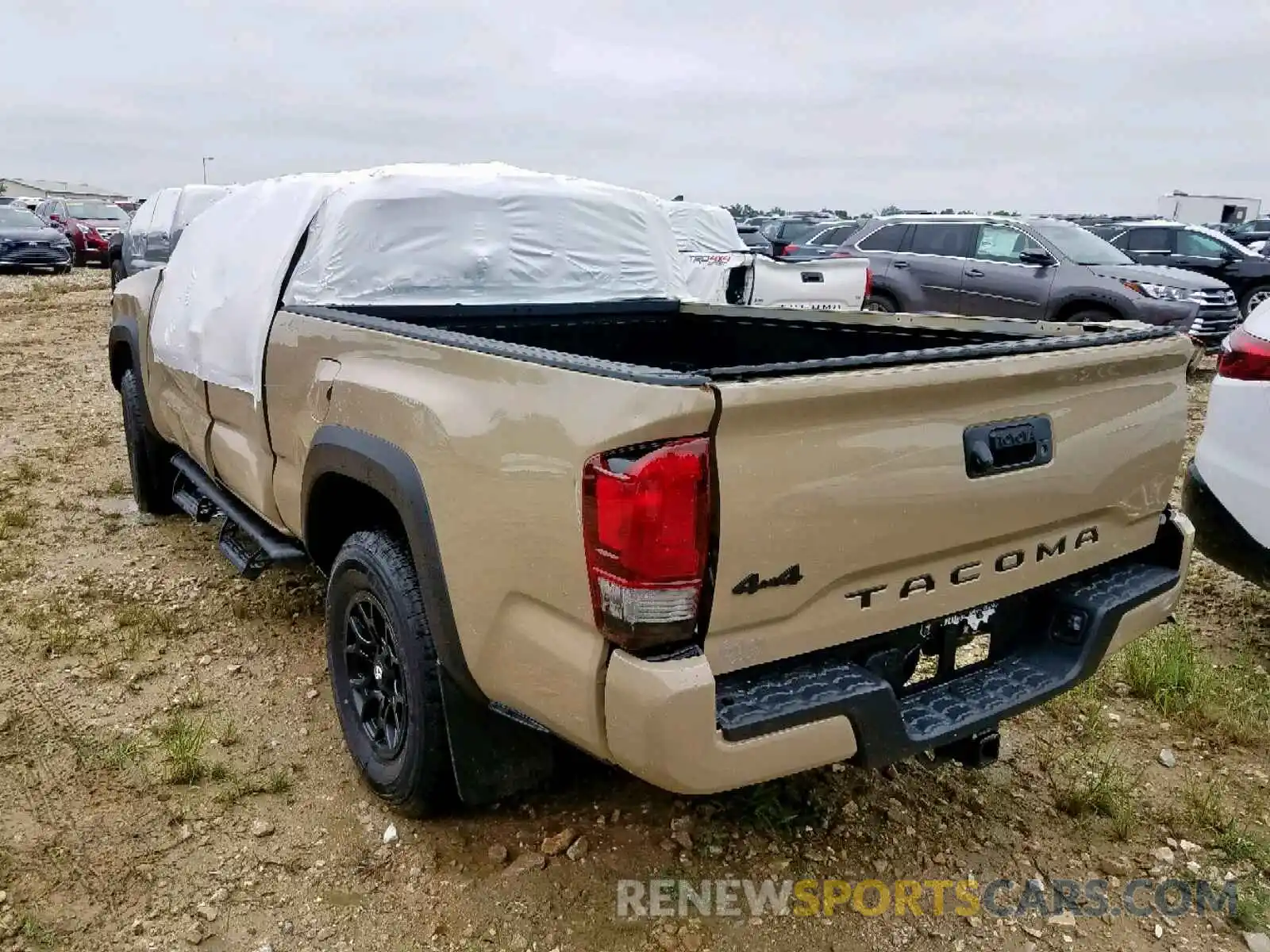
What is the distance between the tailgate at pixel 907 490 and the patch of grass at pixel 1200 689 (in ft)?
4.19

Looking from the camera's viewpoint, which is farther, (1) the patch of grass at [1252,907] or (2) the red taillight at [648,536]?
(1) the patch of grass at [1252,907]

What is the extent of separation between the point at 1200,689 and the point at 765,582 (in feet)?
8.32

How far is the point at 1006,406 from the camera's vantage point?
93.7 inches

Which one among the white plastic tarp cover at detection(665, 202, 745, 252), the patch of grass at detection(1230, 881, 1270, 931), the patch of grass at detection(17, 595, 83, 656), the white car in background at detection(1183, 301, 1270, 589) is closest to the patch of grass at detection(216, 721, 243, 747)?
the patch of grass at detection(17, 595, 83, 656)

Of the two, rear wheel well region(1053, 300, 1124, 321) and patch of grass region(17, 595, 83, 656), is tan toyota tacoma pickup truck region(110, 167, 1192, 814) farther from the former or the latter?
rear wheel well region(1053, 300, 1124, 321)

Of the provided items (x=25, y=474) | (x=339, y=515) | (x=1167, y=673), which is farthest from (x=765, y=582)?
(x=25, y=474)

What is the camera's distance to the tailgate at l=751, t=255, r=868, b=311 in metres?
9.98

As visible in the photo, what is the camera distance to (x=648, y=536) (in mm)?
1964

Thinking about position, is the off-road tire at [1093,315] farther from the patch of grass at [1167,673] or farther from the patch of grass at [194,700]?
the patch of grass at [194,700]

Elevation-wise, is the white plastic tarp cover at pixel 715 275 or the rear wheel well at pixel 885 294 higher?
the white plastic tarp cover at pixel 715 275

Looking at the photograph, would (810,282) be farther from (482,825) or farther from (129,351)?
(482,825)

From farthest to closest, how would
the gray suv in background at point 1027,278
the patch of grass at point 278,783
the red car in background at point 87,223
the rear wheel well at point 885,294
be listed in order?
the red car in background at point 87,223, the rear wheel well at point 885,294, the gray suv in background at point 1027,278, the patch of grass at point 278,783

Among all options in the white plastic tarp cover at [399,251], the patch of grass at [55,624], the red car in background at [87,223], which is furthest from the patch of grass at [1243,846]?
the red car in background at [87,223]

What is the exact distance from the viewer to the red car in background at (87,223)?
84.9ft
